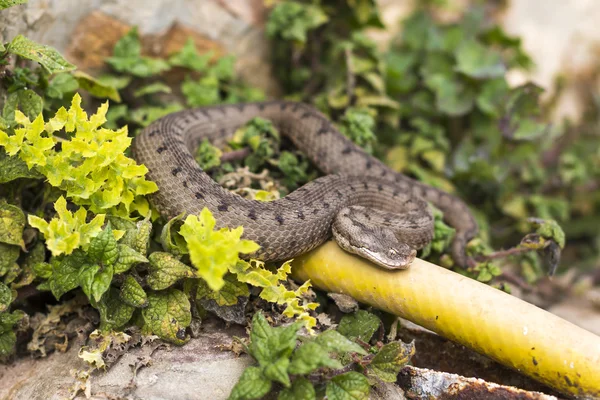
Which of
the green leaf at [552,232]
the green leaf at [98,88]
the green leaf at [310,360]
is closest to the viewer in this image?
the green leaf at [310,360]

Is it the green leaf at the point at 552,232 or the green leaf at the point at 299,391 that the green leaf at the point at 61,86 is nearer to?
the green leaf at the point at 299,391

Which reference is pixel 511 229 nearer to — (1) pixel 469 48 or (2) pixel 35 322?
(1) pixel 469 48

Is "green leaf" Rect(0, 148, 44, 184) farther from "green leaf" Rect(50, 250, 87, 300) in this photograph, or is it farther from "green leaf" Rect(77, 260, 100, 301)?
"green leaf" Rect(77, 260, 100, 301)

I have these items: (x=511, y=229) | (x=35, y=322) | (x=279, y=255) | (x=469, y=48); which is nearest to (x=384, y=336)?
(x=279, y=255)

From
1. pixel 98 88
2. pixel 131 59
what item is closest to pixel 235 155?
pixel 98 88

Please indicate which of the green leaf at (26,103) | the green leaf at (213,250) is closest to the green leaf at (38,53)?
the green leaf at (26,103)
